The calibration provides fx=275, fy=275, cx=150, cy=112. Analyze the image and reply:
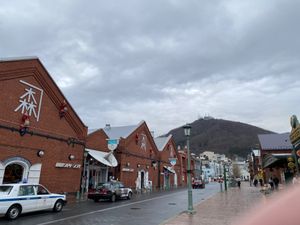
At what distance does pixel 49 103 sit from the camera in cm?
2088

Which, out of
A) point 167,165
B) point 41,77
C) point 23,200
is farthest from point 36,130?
point 167,165

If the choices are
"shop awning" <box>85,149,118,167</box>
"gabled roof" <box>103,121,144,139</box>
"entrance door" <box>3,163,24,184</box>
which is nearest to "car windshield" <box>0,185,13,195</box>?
"entrance door" <box>3,163,24,184</box>

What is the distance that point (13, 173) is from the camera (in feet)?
58.2

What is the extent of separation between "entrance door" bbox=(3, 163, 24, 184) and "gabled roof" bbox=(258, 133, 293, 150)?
31900 mm

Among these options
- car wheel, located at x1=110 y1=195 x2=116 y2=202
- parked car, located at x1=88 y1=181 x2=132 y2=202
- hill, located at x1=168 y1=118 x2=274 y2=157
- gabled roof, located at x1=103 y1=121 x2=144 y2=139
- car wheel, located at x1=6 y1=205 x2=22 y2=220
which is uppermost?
hill, located at x1=168 y1=118 x2=274 y2=157

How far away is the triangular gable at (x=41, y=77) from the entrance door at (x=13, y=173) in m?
5.53

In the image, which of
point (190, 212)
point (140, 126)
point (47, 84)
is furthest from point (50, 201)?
point (140, 126)

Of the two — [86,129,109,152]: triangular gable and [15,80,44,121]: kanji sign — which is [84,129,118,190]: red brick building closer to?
[86,129,109,152]: triangular gable

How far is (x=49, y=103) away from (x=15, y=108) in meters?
3.26

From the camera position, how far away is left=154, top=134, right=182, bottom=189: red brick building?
44281 mm

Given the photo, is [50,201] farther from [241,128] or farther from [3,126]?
[241,128]

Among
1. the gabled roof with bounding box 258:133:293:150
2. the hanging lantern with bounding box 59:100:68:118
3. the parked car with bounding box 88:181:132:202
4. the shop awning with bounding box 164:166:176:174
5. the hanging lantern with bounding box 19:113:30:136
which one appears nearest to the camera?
the hanging lantern with bounding box 19:113:30:136

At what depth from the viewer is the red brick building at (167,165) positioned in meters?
44.3

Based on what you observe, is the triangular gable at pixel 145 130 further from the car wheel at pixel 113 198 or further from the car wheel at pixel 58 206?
the car wheel at pixel 58 206
